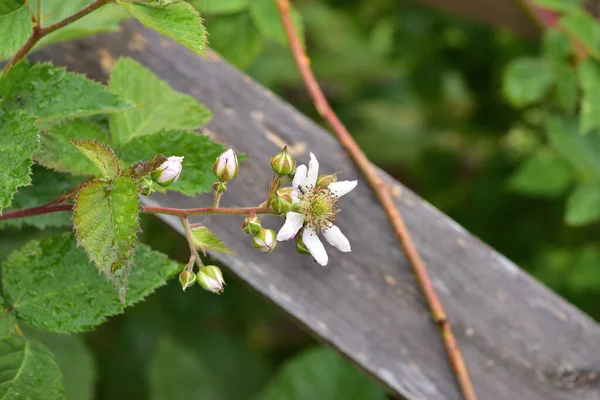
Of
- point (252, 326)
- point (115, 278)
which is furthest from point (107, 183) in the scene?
point (252, 326)

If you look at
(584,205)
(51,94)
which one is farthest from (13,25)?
(584,205)

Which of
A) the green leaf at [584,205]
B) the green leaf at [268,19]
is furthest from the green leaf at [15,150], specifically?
the green leaf at [584,205]

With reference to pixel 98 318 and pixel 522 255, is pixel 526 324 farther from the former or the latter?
pixel 522 255

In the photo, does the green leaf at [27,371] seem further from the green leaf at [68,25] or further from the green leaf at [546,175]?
the green leaf at [546,175]

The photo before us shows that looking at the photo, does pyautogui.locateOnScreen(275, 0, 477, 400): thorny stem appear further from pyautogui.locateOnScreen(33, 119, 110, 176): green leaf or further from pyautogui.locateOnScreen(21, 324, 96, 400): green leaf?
pyautogui.locateOnScreen(21, 324, 96, 400): green leaf

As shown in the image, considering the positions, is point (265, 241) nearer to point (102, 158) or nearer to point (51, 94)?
point (102, 158)
